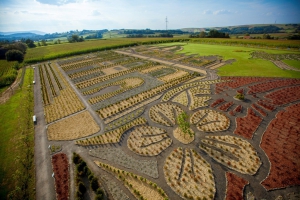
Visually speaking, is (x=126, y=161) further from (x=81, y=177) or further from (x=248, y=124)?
(x=248, y=124)

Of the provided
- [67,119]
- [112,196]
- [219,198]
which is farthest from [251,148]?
[67,119]

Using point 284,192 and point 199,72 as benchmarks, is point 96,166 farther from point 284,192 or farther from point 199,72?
point 199,72

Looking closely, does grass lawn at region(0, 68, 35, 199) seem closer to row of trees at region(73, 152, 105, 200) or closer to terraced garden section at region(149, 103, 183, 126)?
row of trees at region(73, 152, 105, 200)

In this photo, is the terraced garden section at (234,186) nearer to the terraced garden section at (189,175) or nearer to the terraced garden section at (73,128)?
the terraced garden section at (189,175)

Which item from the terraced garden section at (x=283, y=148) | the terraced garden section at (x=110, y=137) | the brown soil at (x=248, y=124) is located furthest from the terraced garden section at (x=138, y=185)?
the brown soil at (x=248, y=124)

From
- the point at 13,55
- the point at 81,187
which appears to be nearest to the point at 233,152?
the point at 81,187

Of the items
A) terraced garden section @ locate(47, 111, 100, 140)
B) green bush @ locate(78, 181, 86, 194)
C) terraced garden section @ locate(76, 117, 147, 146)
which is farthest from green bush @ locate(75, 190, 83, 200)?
terraced garden section @ locate(47, 111, 100, 140)
